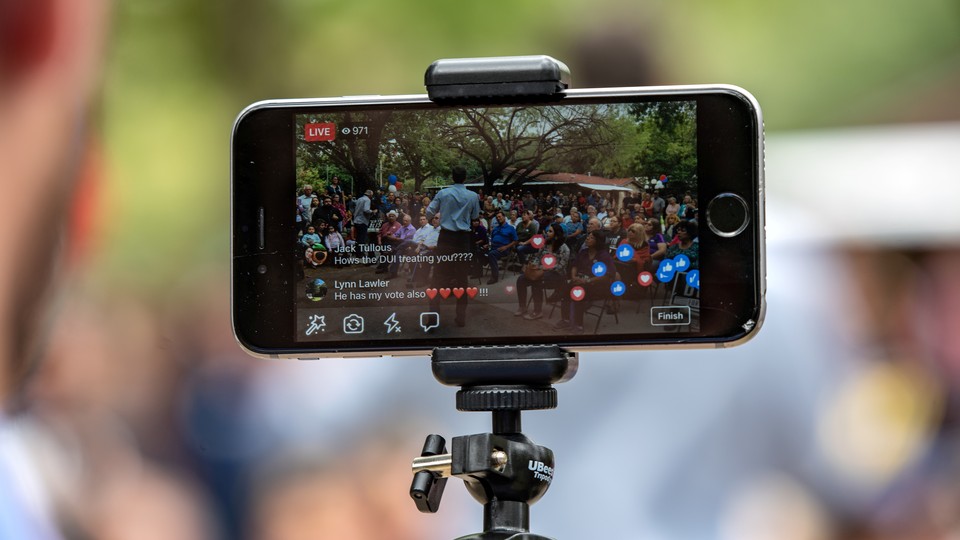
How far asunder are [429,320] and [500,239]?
7 centimetres

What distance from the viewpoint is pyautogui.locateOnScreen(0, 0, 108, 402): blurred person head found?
1.33m

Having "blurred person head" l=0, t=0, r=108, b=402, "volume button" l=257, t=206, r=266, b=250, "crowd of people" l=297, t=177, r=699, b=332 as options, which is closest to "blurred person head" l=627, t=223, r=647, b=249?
"crowd of people" l=297, t=177, r=699, b=332

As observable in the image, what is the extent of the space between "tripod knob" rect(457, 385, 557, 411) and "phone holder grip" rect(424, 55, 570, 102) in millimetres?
185

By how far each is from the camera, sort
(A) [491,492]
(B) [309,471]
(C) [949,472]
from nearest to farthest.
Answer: (A) [491,492] < (C) [949,472] < (B) [309,471]

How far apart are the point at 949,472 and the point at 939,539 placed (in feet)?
0.25

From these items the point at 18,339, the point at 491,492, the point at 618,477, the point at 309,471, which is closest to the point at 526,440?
the point at 491,492

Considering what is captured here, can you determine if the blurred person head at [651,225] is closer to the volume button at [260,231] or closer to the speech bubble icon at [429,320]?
the speech bubble icon at [429,320]

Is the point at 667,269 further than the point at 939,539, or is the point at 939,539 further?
the point at 939,539

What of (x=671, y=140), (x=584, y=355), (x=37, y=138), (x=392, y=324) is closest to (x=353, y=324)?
(x=392, y=324)

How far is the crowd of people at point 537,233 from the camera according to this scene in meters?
0.65

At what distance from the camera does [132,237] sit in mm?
1329

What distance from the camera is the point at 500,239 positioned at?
662 millimetres

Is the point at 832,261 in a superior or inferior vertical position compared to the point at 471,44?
inferior

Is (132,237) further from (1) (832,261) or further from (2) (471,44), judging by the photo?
(1) (832,261)
